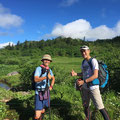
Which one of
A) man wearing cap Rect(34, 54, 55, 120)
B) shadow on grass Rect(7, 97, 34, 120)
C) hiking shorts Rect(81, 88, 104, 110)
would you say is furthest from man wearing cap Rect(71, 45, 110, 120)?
shadow on grass Rect(7, 97, 34, 120)

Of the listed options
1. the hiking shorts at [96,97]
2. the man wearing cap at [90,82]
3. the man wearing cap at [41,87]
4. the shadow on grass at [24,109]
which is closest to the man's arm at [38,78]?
the man wearing cap at [41,87]

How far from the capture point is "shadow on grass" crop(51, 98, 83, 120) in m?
4.11

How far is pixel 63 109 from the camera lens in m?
4.56

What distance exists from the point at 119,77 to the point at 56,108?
3.97 meters

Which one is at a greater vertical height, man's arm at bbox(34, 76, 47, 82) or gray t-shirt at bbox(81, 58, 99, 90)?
gray t-shirt at bbox(81, 58, 99, 90)

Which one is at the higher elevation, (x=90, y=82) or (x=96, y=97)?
(x=90, y=82)

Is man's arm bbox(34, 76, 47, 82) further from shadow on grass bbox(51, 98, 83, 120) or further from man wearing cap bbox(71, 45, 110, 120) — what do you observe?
shadow on grass bbox(51, 98, 83, 120)

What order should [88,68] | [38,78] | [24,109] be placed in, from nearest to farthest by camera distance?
[88,68], [38,78], [24,109]

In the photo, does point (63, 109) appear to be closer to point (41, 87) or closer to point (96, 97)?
point (41, 87)

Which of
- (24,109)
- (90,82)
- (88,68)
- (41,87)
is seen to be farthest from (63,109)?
(88,68)

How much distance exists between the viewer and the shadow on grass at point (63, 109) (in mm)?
4109

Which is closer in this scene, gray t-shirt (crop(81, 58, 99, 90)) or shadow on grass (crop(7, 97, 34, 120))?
gray t-shirt (crop(81, 58, 99, 90))

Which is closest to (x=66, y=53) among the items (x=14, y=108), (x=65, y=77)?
(x=65, y=77)

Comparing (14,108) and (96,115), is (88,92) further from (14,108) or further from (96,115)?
(14,108)
